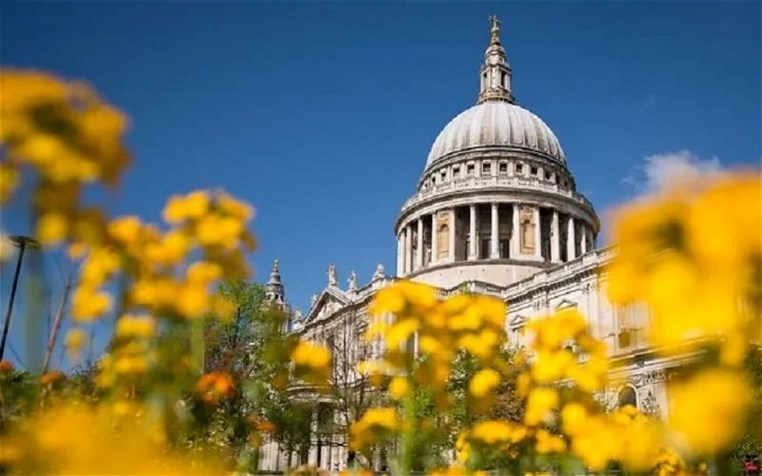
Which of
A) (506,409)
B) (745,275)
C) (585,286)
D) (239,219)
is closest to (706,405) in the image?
(745,275)

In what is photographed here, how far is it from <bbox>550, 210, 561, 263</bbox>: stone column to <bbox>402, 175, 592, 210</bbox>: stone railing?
256cm

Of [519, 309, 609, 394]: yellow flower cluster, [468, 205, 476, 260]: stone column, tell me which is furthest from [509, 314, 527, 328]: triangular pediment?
[519, 309, 609, 394]: yellow flower cluster

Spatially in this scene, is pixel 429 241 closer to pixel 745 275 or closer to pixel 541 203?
pixel 541 203

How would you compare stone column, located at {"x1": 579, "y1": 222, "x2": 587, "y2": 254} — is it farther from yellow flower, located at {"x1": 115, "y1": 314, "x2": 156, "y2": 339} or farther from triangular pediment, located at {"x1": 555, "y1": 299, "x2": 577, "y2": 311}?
yellow flower, located at {"x1": 115, "y1": 314, "x2": 156, "y2": 339}

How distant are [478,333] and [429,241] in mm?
59566

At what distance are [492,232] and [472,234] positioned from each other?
1707 millimetres

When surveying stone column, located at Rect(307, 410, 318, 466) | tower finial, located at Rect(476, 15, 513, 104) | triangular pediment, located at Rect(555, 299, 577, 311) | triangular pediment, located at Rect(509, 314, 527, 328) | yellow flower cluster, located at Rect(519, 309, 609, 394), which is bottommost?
stone column, located at Rect(307, 410, 318, 466)

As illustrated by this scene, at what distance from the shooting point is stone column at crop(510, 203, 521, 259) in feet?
186

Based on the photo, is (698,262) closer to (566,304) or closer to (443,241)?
(566,304)

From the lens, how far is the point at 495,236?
57969 millimetres

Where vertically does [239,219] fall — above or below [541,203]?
below

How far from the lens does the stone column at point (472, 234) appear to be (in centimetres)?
5747

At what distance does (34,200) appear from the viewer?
90.9 inches

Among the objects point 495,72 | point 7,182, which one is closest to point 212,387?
point 7,182
